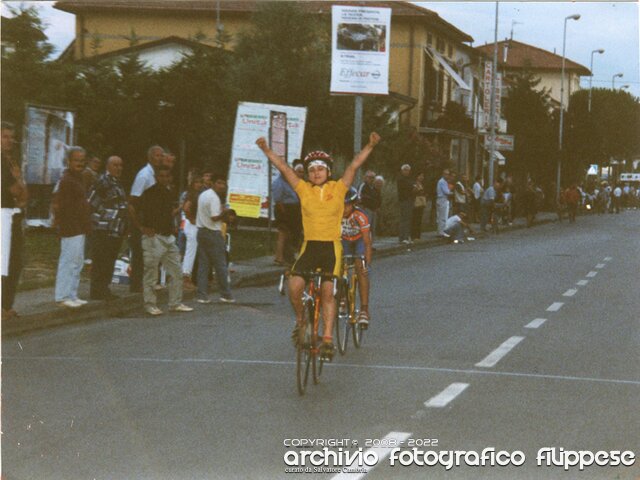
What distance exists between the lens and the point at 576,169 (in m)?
72.8

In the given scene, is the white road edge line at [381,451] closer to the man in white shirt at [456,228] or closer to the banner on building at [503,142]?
the man in white shirt at [456,228]

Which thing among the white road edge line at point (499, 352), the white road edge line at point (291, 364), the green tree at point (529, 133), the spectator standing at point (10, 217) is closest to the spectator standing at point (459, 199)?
the white road edge line at point (499, 352)

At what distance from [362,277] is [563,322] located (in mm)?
2992

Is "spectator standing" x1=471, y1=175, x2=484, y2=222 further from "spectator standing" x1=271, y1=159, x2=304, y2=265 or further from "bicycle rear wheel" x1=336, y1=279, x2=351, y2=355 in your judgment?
"bicycle rear wheel" x1=336, y1=279, x2=351, y2=355

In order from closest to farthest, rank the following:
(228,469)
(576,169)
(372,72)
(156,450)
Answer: (228,469) → (156,450) → (372,72) → (576,169)

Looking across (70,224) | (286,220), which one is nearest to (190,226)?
(286,220)

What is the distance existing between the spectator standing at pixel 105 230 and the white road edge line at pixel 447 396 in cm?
642

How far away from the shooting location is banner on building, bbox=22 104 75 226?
16922 mm

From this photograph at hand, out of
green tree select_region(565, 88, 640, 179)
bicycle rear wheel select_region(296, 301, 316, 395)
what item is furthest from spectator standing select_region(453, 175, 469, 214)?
green tree select_region(565, 88, 640, 179)

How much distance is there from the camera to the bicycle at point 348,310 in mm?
10445

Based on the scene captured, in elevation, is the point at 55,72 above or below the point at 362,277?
above

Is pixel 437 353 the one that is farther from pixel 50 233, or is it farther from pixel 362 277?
pixel 50 233

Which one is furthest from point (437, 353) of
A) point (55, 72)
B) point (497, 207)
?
point (497, 207)

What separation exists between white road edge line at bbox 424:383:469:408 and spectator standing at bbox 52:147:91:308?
225 inches
